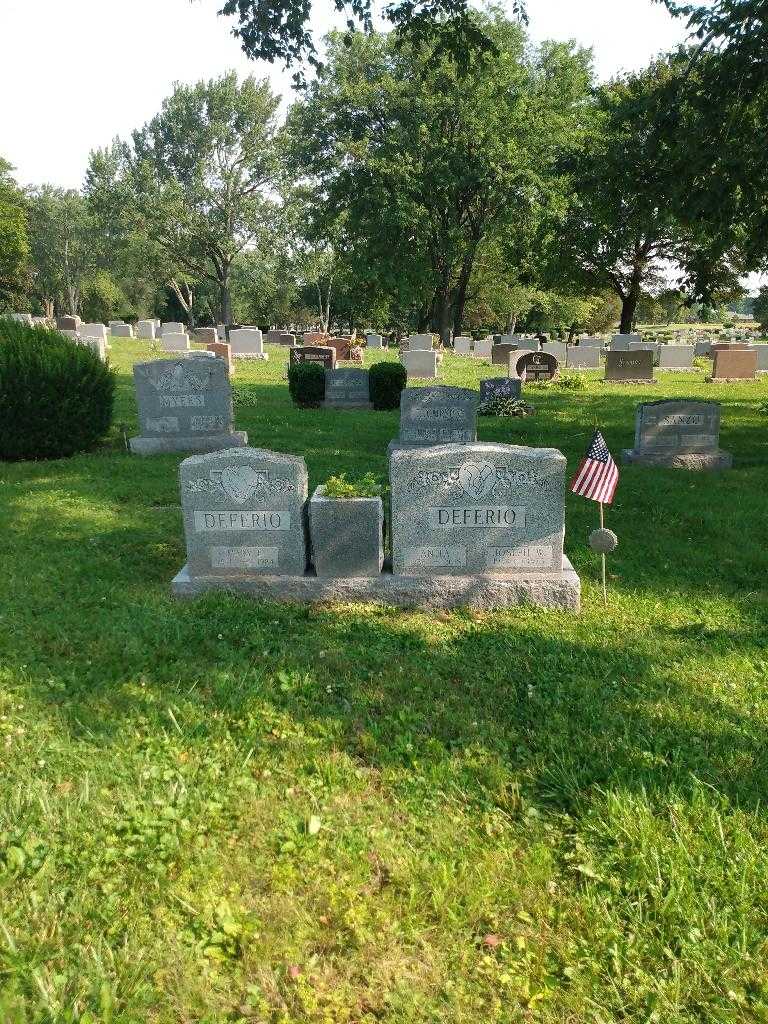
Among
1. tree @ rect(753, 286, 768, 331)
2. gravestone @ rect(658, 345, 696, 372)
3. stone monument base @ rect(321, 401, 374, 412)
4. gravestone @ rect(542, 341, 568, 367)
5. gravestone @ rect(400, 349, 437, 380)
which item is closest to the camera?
stone monument base @ rect(321, 401, 374, 412)

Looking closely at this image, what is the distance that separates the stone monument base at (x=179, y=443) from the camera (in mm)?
11086

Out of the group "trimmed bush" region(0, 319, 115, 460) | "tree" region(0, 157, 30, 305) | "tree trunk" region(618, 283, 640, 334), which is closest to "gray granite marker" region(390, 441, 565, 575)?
"trimmed bush" region(0, 319, 115, 460)

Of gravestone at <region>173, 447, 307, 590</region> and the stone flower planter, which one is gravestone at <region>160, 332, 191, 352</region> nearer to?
gravestone at <region>173, 447, 307, 590</region>

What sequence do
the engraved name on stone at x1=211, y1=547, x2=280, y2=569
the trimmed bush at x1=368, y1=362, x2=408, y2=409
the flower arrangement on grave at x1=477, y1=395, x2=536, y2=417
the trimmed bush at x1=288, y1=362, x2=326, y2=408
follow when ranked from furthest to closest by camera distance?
the trimmed bush at x1=288, y1=362, x2=326, y2=408
the trimmed bush at x1=368, y1=362, x2=408, y2=409
the flower arrangement on grave at x1=477, y1=395, x2=536, y2=417
the engraved name on stone at x1=211, y1=547, x2=280, y2=569

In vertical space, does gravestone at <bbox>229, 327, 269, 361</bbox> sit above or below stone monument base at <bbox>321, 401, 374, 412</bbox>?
above

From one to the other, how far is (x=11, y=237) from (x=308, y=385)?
1937 inches

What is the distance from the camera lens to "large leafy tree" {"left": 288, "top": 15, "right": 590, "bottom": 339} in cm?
3047

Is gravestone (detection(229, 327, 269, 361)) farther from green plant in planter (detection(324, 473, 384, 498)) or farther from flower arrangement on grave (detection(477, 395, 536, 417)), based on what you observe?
green plant in planter (detection(324, 473, 384, 498))

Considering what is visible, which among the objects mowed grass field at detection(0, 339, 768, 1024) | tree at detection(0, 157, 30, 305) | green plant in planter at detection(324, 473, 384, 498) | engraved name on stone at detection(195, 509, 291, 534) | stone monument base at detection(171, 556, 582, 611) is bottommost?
mowed grass field at detection(0, 339, 768, 1024)

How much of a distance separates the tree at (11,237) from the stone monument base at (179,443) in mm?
52068

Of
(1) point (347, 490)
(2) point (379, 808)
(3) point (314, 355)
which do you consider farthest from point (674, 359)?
(2) point (379, 808)

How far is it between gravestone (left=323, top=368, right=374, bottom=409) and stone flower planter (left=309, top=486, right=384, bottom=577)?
11.6 meters

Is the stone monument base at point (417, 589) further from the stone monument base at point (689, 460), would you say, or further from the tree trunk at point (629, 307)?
the tree trunk at point (629, 307)

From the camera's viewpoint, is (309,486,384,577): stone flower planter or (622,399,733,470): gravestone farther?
(622,399,733,470): gravestone
